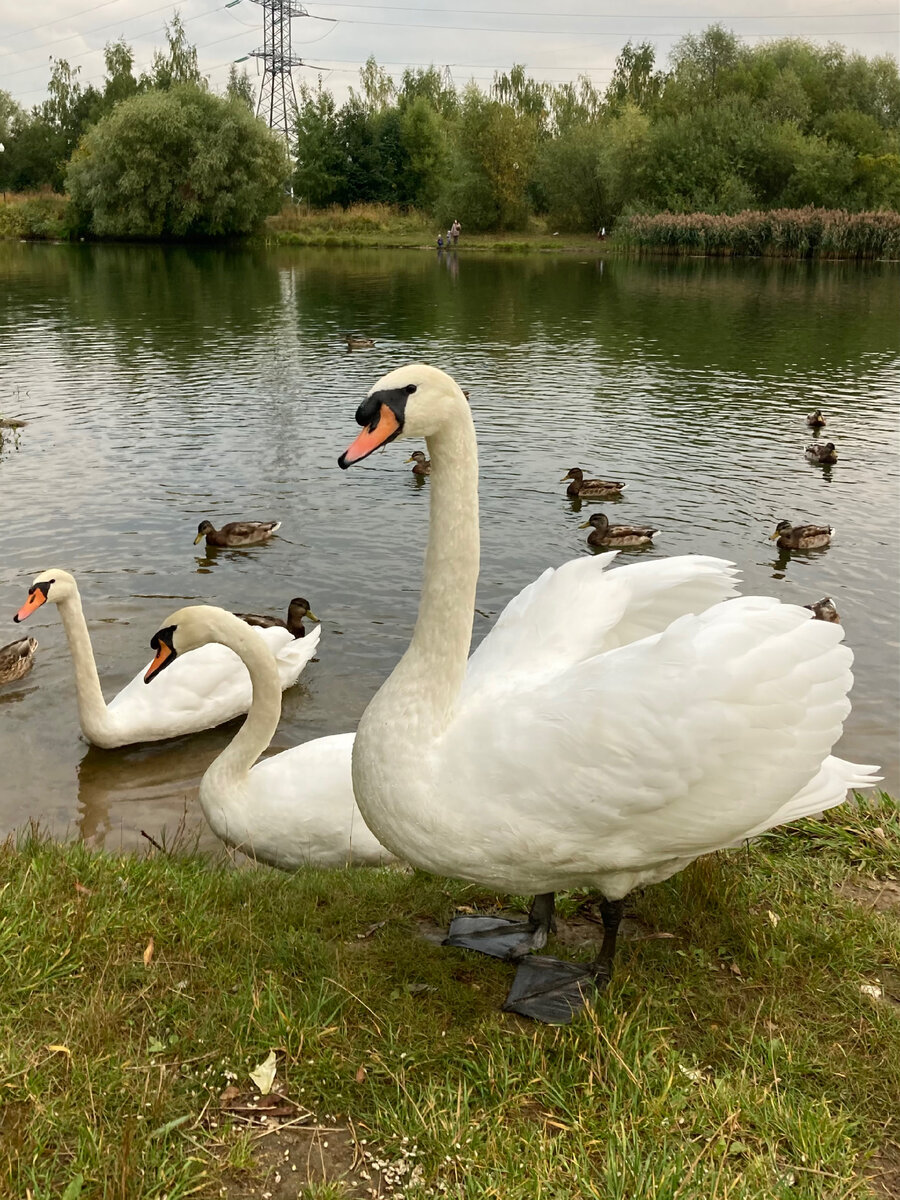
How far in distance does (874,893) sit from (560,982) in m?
1.50

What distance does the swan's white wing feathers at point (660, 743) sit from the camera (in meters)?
3.03

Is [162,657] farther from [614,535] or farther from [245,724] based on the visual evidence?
[614,535]

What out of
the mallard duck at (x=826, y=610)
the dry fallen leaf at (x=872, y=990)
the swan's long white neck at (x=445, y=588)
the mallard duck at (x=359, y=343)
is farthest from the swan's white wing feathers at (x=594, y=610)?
the mallard duck at (x=359, y=343)

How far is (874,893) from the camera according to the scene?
13.5 ft

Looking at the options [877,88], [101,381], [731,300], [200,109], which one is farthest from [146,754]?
[877,88]

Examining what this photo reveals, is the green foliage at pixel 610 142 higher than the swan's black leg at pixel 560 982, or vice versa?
the green foliage at pixel 610 142

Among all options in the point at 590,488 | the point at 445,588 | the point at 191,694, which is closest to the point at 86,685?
the point at 191,694

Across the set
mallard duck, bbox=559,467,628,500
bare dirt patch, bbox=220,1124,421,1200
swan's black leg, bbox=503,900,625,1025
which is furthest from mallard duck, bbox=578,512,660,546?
bare dirt patch, bbox=220,1124,421,1200

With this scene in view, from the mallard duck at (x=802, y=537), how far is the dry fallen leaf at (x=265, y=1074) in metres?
9.59

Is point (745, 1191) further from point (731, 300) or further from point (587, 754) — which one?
point (731, 300)

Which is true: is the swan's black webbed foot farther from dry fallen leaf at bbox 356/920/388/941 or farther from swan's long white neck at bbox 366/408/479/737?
swan's long white neck at bbox 366/408/479/737

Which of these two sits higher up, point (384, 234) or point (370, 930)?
→ point (384, 234)

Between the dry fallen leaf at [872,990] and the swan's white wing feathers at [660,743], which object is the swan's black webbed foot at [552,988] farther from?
the dry fallen leaf at [872,990]

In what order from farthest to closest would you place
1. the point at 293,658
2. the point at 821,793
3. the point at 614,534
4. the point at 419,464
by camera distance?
the point at 419,464
the point at 614,534
the point at 293,658
the point at 821,793
